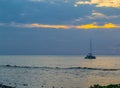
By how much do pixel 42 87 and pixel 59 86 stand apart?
3494mm

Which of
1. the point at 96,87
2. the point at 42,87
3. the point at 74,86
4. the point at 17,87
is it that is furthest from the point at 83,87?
the point at 96,87

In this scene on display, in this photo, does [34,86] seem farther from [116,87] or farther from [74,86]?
[116,87]

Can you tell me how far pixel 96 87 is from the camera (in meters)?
38.9

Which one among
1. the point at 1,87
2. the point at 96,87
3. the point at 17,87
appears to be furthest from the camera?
the point at 17,87

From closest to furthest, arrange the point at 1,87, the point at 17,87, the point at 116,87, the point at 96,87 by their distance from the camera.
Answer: the point at 116,87, the point at 96,87, the point at 1,87, the point at 17,87

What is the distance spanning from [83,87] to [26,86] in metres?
9.61

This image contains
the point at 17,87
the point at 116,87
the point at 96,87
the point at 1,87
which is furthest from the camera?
the point at 17,87

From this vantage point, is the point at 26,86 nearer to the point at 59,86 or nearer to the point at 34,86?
the point at 34,86

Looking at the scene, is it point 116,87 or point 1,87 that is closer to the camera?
point 116,87

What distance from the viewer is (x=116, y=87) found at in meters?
36.2

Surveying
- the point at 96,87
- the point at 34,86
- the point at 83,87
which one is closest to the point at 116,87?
the point at 96,87

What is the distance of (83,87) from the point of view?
56156mm

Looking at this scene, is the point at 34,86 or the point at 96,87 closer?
the point at 96,87

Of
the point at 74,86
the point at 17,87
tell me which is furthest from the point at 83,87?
the point at 17,87
